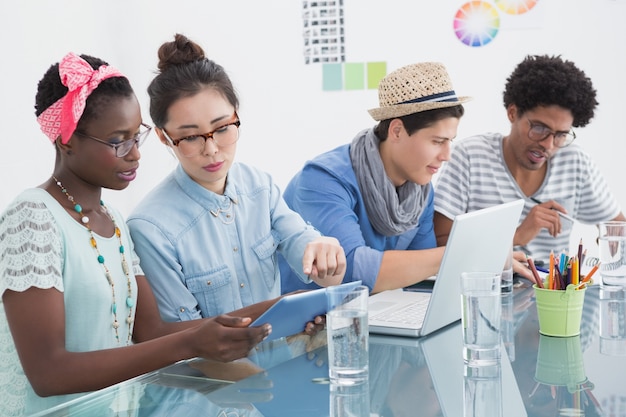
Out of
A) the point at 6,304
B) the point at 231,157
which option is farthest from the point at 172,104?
the point at 6,304

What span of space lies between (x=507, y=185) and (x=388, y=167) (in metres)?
0.52

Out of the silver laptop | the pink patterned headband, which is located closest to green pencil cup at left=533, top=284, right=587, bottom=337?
the silver laptop

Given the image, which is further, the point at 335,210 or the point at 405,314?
the point at 335,210

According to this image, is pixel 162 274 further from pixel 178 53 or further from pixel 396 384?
pixel 396 384

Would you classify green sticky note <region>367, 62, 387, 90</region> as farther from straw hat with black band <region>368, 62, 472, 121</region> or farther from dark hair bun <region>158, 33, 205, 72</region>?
dark hair bun <region>158, 33, 205, 72</region>

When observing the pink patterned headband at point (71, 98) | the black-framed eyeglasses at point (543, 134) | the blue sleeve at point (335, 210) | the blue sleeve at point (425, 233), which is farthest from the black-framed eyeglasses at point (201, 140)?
the black-framed eyeglasses at point (543, 134)

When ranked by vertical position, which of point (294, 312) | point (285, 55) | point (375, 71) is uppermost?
point (285, 55)

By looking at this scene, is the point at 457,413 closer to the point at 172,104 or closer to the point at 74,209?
the point at 74,209

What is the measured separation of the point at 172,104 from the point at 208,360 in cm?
65

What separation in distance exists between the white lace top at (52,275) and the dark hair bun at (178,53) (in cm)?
47

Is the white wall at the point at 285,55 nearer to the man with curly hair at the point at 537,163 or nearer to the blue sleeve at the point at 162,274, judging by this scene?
the man with curly hair at the point at 537,163

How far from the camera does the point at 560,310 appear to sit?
1306 millimetres

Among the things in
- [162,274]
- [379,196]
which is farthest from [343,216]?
[162,274]

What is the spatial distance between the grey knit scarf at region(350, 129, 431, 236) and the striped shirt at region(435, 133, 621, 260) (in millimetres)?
287
